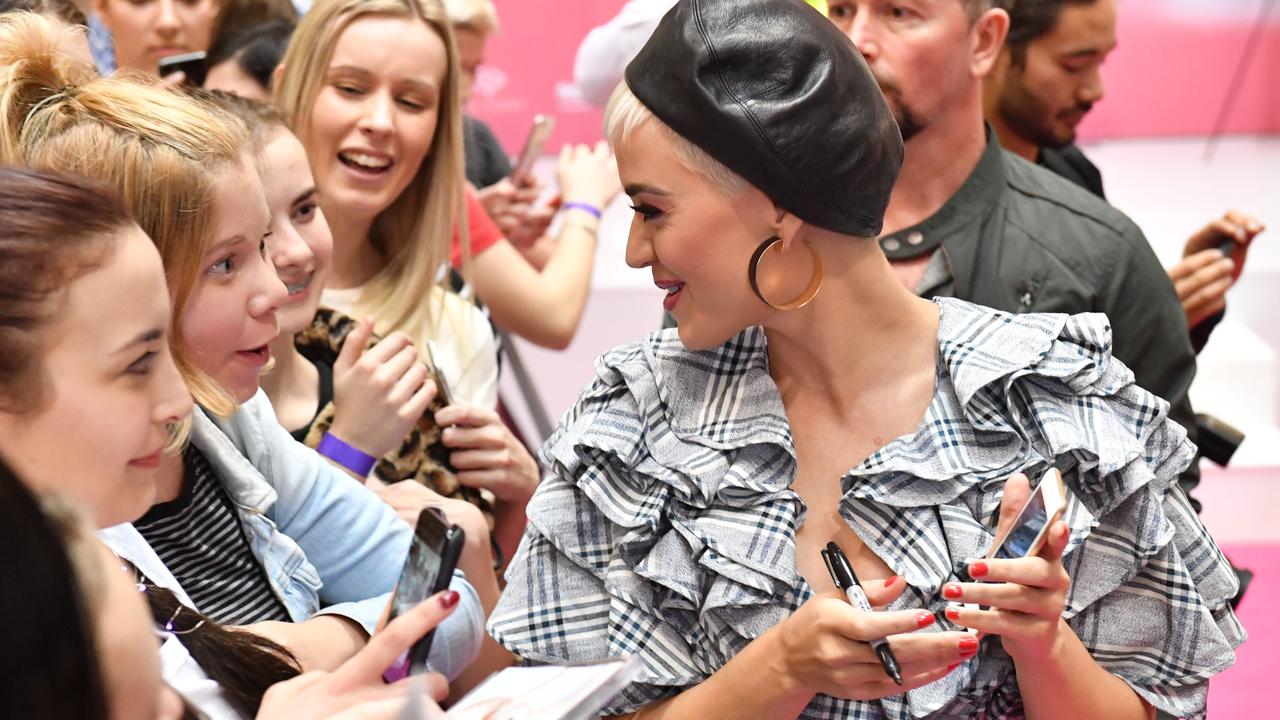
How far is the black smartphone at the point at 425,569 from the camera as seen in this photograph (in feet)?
4.47

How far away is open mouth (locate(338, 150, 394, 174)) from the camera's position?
286cm

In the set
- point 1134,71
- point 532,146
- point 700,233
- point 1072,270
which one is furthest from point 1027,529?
point 1134,71

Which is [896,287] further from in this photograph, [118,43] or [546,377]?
[546,377]

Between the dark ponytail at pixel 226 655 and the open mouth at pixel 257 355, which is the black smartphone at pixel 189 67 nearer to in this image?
the open mouth at pixel 257 355

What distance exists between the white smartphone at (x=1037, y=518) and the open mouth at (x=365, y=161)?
175cm

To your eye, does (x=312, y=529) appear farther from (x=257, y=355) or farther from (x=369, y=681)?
(x=369, y=681)

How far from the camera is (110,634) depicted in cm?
103

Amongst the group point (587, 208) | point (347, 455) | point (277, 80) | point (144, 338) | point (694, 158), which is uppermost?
point (694, 158)

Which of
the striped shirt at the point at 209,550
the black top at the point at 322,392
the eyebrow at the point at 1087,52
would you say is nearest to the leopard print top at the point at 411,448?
the black top at the point at 322,392

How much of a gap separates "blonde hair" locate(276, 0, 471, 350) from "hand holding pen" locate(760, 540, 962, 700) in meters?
1.40

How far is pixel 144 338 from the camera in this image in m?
1.39

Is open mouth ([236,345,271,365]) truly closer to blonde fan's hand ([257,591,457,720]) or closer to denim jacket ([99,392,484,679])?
denim jacket ([99,392,484,679])

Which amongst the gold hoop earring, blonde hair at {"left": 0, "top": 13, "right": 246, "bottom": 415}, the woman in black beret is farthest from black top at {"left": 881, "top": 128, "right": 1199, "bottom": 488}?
blonde hair at {"left": 0, "top": 13, "right": 246, "bottom": 415}

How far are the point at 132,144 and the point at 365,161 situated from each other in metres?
1.08
